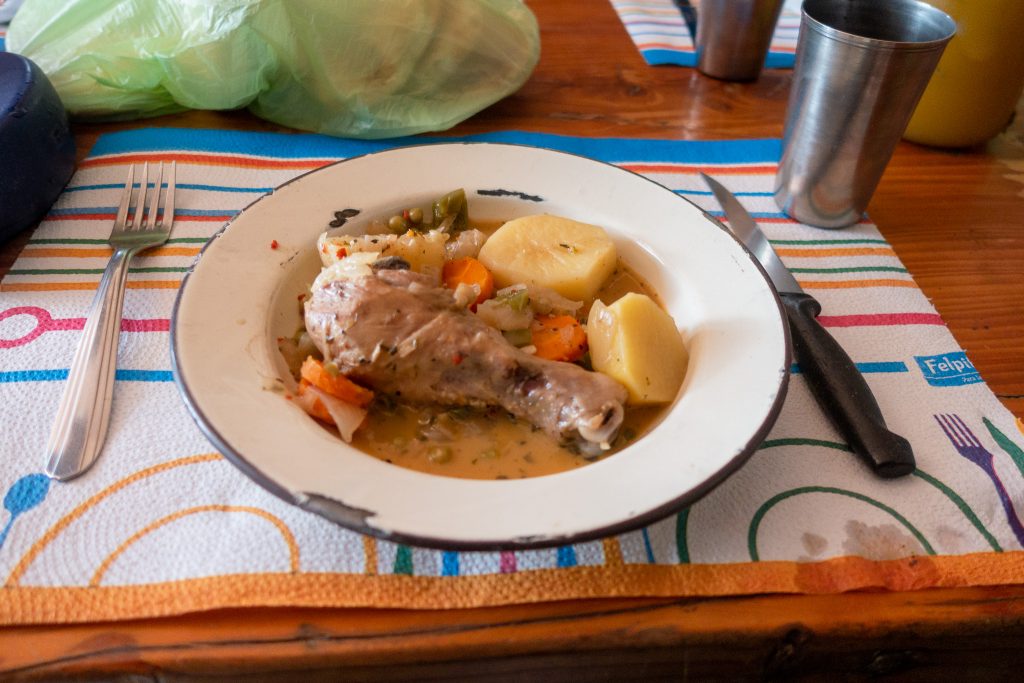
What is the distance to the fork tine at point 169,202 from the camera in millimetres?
1761

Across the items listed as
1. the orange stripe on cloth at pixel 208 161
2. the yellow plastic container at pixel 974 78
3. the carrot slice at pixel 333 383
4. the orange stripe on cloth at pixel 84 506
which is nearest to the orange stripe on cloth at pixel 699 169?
the yellow plastic container at pixel 974 78

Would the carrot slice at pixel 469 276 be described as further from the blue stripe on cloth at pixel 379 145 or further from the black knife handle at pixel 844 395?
the blue stripe on cloth at pixel 379 145

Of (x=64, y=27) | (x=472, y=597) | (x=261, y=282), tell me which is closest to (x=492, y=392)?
(x=472, y=597)

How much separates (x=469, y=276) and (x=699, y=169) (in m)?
0.98

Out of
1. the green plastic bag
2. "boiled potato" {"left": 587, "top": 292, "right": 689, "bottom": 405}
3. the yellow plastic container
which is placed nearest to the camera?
"boiled potato" {"left": 587, "top": 292, "right": 689, "bottom": 405}

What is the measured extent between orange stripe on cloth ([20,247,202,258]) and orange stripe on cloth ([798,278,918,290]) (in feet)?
4.76

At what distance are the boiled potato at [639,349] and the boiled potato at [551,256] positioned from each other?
0.13 meters

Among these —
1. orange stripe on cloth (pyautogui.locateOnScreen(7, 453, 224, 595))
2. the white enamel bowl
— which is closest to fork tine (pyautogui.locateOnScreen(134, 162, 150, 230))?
the white enamel bowl

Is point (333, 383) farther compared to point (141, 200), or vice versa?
point (141, 200)

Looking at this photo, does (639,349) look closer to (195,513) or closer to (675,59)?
(195,513)

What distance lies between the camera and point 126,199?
180cm

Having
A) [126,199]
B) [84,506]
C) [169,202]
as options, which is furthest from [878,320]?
[126,199]

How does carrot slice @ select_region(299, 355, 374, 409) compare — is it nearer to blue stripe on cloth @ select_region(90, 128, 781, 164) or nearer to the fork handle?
the fork handle

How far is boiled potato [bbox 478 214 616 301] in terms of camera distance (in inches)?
59.1
